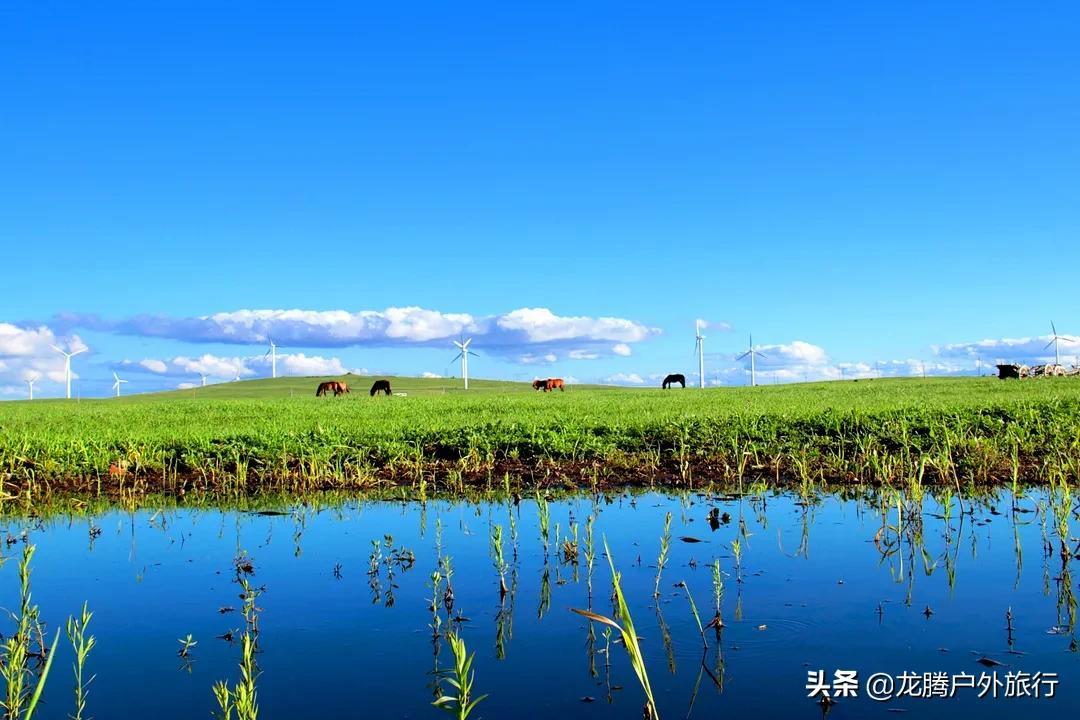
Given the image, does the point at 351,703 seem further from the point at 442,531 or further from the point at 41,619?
the point at 442,531

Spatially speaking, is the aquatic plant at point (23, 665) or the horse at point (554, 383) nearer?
the aquatic plant at point (23, 665)

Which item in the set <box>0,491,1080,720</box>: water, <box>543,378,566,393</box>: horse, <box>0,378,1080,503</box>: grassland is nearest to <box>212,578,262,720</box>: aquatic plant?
<box>0,491,1080,720</box>: water

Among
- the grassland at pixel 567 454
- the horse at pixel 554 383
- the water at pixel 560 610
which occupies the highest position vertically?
the horse at pixel 554 383

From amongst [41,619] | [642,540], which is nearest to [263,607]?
[41,619]

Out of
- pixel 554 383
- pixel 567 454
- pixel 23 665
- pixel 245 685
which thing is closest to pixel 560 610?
pixel 245 685

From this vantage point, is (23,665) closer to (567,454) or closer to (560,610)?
(560,610)

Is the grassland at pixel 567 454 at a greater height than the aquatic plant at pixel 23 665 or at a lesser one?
greater

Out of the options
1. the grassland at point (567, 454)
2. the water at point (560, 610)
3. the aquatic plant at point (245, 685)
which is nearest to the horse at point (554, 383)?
the grassland at point (567, 454)

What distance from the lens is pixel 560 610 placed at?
7672mm

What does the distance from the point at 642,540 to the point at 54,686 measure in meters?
6.62

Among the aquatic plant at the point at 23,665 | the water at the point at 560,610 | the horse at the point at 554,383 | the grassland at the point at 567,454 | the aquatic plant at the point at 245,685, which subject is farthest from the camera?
the horse at the point at 554,383

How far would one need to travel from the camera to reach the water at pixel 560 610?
587 centimetres

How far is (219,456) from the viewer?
17188mm

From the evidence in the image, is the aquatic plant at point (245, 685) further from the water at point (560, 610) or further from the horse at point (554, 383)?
the horse at point (554, 383)
